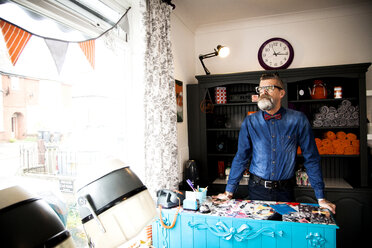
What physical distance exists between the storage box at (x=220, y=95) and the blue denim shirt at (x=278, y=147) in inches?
48.9

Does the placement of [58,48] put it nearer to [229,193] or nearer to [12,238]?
[12,238]

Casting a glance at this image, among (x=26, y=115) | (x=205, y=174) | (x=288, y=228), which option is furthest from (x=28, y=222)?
(x=205, y=174)

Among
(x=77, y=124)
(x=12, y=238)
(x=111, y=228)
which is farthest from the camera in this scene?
(x=77, y=124)

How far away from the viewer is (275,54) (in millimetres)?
3402

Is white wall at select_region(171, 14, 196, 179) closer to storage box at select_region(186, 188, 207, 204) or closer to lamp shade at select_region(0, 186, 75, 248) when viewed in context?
storage box at select_region(186, 188, 207, 204)

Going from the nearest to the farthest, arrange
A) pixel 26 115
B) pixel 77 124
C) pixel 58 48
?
pixel 26 115, pixel 58 48, pixel 77 124

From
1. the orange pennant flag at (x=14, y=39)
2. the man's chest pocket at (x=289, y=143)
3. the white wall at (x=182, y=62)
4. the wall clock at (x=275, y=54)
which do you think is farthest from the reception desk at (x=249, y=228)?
the wall clock at (x=275, y=54)

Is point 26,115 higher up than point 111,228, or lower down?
higher up

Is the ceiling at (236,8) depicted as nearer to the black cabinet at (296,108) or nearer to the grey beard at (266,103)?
the black cabinet at (296,108)

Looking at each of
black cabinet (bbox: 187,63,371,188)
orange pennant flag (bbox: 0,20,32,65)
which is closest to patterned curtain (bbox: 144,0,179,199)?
black cabinet (bbox: 187,63,371,188)

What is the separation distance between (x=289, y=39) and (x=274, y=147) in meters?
→ 2.03

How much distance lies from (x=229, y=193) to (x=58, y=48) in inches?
60.6

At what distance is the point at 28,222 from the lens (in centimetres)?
55

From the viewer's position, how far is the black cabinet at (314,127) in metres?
2.71
